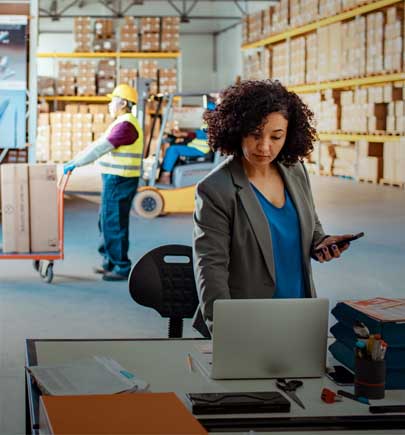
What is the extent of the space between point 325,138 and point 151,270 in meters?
16.7

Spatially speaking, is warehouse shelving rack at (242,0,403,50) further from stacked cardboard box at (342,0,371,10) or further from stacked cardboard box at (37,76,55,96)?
stacked cardboard box at (37,76,55,96)

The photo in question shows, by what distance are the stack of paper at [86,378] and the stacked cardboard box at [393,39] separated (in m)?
14.4

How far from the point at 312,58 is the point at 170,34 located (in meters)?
5.81

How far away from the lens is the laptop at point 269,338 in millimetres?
2607

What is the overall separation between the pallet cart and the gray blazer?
5048 mm

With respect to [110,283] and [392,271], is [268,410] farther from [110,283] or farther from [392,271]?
[392,271]

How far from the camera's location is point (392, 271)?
8992 millimetres

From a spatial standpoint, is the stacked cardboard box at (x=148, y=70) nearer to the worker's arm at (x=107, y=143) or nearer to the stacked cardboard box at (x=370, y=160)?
the stacked cardboard box at (x=370, y=160)

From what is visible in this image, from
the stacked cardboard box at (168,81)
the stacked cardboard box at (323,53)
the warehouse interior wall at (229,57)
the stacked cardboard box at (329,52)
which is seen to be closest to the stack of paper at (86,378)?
the stacked cardboard box at (329,52)

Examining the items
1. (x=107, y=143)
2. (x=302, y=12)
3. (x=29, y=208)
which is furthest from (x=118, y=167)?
(x=302, y=12)

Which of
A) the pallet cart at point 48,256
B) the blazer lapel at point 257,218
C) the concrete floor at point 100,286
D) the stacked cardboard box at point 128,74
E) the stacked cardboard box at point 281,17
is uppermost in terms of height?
the stacked cardboard box at point 281,17

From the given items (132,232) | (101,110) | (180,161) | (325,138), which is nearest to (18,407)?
(132,232)

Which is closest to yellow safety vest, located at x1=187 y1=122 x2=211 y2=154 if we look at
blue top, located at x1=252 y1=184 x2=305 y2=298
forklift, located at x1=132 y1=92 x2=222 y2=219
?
forklift, located at x1=132 y1=92 x2=222 y2=219

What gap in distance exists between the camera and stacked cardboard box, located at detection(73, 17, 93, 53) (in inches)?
1022
